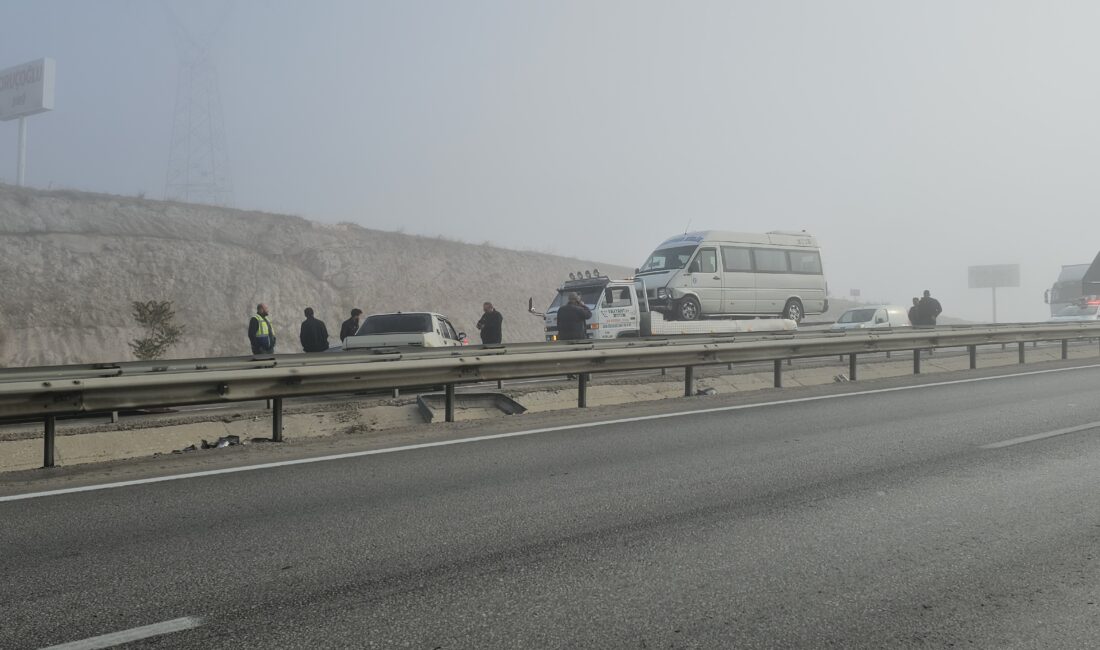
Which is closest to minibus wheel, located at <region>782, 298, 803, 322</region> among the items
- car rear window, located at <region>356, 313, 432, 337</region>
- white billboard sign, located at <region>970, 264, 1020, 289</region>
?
car rear window, located at <region>356, 313, 432, 337</region>

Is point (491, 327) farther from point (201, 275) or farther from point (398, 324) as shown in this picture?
point (201, 275)

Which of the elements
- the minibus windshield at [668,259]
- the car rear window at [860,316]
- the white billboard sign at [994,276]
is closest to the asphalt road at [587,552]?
the minibus windshield at [668,259]

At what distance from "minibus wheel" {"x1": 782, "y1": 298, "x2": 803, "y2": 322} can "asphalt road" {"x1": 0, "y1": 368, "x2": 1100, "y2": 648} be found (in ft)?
57.1

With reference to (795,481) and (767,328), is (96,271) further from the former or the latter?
(795,481)

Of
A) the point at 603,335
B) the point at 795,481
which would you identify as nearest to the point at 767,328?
the point at 603,335

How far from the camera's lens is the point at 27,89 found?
63.0 m

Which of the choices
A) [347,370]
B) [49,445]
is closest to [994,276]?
[347,370]

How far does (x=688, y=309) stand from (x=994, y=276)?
10490 centimetres

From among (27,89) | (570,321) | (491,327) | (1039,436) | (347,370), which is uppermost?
(27,89)

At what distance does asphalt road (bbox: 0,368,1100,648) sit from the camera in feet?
11.4

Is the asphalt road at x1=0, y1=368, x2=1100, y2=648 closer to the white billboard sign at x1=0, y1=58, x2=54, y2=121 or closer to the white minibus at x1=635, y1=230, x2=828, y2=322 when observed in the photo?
the white minibus at x1=635, y1=230, x2=828, y2=322

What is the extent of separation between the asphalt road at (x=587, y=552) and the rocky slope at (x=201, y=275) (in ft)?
118

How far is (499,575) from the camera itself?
413cm

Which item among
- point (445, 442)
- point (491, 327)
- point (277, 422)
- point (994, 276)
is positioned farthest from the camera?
point (994, 276)
